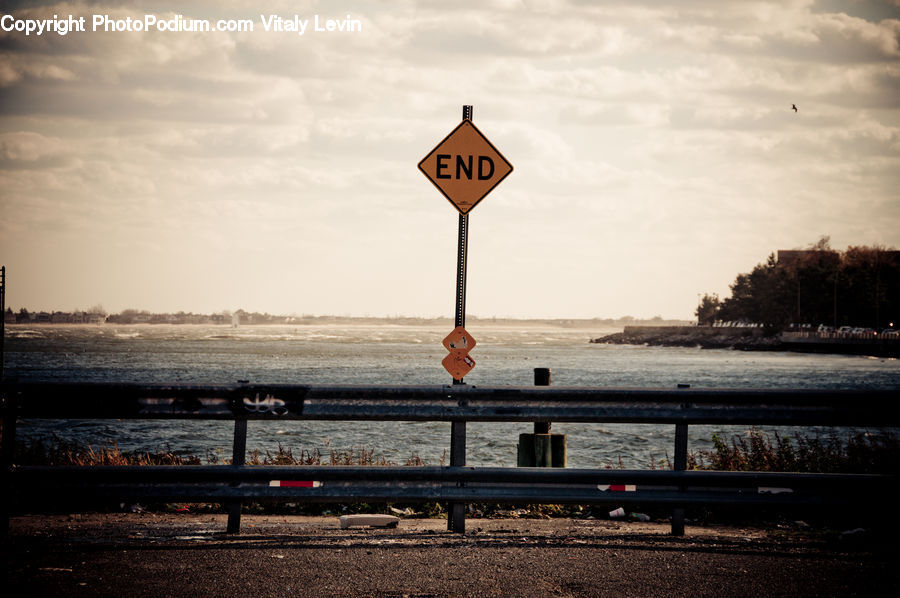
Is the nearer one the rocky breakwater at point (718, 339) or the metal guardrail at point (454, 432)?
the metal guardrail at point (454, 432)

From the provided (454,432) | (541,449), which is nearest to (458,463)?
(454,432)

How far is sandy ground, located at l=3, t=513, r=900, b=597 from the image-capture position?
16.4 ft

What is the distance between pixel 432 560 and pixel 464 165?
3.58 metres

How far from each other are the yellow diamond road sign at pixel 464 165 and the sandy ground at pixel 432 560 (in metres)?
3.00

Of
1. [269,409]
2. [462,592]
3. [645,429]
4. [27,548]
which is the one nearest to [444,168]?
[269,409]

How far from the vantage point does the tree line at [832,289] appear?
407ft

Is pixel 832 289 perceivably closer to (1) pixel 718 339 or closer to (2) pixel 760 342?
(2) pixel 760 342

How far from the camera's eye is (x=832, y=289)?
424 feet

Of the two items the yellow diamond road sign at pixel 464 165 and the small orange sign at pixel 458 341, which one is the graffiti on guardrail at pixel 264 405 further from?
the yellow diamond road sign at pixel 464 165

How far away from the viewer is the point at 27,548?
5766 mm

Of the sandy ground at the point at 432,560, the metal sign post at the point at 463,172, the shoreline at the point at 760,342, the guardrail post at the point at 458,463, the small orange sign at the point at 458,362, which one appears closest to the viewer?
the sandy ground at the point at 432,560

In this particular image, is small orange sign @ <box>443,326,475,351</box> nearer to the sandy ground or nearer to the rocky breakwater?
the sandy ground

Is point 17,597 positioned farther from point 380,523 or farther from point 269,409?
point 380,523

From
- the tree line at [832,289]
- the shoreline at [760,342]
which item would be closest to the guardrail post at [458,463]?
the shoreline at [760,342]
